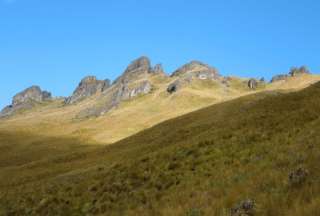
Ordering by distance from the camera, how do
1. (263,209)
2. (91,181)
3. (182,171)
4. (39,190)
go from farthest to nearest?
(39,190)
(91,181)
(182,171)
(263,209)

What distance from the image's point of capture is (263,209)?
1123 cm

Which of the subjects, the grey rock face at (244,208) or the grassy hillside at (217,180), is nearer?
the grey rock face at (244,208)

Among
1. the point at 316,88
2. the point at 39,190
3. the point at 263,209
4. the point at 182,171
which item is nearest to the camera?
the point at 263,209

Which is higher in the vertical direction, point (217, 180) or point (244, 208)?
point (217, 180)

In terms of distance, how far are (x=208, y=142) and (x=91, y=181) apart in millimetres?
8352

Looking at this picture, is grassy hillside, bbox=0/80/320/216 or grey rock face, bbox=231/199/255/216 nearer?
grey rock face, bbox=231/199/255/216

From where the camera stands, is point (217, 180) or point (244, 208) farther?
point (217, 180)

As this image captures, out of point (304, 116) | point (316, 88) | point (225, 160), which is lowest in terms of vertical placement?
point (225, 160)

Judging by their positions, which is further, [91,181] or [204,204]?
[91,181]

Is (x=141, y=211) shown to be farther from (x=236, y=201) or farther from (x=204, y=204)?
(x=236, y=201)

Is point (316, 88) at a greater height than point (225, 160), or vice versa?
point (316, 88)

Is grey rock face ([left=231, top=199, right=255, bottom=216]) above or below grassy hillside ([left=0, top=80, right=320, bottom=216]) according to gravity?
below

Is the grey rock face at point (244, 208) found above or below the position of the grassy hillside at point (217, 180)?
below

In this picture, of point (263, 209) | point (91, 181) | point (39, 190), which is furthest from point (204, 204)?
point (39, 190)
